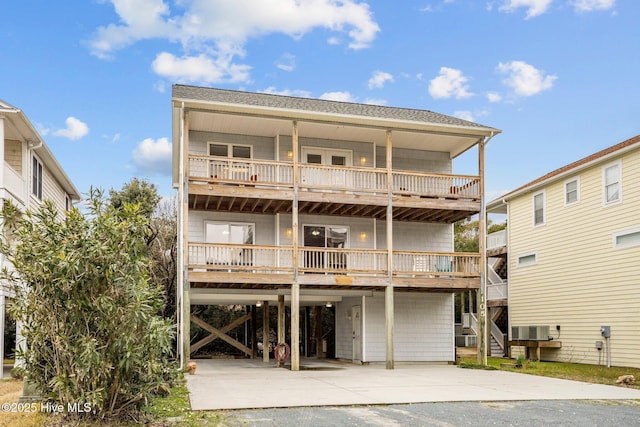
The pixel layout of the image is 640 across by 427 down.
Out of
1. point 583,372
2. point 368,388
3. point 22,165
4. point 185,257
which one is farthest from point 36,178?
point 583,372

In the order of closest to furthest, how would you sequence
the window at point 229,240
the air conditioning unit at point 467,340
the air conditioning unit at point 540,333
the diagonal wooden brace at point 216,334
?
the window at point 229,240 → the air conditioning unit at point 540,333 → the diagonal wooden brace at point 216,334 → the air conditioning unit at point 467,340

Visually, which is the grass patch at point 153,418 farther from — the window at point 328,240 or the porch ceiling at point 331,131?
the porch ceiling at point 331,131

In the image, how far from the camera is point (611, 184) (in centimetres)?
2227

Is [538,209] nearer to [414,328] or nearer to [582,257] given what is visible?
[582,257]

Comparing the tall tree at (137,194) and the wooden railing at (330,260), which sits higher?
the tall tree at (137,194)

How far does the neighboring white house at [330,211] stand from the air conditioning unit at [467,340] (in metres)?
6.35

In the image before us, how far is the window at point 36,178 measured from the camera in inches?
864

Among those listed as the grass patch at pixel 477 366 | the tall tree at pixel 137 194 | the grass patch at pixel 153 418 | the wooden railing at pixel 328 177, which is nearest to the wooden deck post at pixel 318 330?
the grass patch at pixel 477 366

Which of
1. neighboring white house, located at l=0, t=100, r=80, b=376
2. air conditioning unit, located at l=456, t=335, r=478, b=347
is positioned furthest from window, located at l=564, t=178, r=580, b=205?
neighboring white house, located at l=0, t=100, r=80, b=376

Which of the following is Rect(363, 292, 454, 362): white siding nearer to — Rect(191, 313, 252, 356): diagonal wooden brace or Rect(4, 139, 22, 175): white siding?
Rect(191, 313, 252, 356): diagonal wooden brace

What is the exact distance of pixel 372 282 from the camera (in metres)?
20.7

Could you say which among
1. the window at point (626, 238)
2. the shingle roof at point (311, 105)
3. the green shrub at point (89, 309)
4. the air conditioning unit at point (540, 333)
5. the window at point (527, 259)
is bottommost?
the air conditioning unit at point (540, 333)

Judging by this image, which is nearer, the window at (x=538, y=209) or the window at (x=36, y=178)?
the window at (x=36, y=178)

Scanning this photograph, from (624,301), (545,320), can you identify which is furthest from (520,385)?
(545,320)
